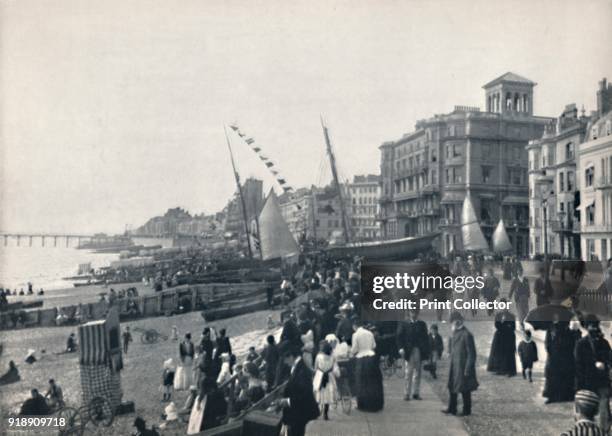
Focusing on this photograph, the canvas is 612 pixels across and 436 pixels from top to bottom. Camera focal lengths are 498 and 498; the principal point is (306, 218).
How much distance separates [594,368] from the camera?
272 inches

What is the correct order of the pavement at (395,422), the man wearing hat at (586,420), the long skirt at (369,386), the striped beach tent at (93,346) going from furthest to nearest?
the striped beach tent at (93,346) < the long skirt at (369,386) < the pavement at (395,422) < the man wearing hat at (586,420)

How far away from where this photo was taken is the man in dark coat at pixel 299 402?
5.93 meters

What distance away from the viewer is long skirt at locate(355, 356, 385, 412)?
6.70 metres

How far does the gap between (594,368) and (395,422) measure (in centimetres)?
289

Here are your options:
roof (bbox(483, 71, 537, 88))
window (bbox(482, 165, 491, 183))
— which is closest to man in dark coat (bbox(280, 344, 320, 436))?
window (bbox(482, 165, 491, 183))

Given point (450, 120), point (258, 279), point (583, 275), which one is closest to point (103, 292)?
point (258, 279)

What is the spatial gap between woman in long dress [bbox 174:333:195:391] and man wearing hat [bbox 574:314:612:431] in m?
5.59

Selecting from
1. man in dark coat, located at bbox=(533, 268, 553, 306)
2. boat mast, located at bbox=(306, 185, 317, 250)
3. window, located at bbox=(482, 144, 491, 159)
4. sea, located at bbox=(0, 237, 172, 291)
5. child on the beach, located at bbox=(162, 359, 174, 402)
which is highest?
window, located at bbox=(482, 144, 491, 159)

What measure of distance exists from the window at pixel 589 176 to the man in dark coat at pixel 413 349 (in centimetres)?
363

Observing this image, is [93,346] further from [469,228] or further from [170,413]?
[469,228]

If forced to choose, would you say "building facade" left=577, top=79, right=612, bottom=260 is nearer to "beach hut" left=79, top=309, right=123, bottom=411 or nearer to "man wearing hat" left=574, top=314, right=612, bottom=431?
"man wearing hat" left=574, top=314, right=612, bottom=431

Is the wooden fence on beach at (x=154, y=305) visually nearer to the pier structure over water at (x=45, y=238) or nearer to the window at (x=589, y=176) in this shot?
the pier structure over water at (x=45, y=238)

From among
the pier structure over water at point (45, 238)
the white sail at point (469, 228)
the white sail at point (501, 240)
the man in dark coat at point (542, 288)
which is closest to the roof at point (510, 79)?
the white sail at point (469, 228)

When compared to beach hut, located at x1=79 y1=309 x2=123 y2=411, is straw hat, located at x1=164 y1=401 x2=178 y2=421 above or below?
below
